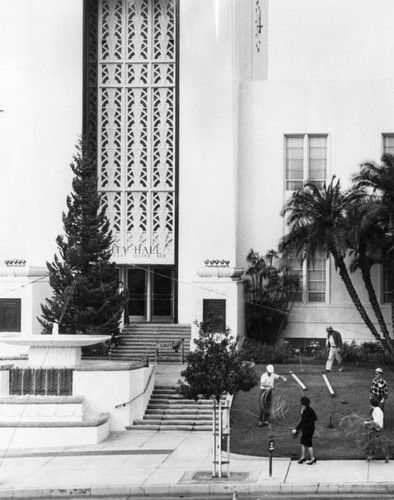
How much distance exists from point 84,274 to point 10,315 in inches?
146

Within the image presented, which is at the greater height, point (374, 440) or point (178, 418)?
point (374, 440)

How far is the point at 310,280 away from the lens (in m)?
38.3

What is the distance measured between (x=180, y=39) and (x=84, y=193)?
7.69 meters

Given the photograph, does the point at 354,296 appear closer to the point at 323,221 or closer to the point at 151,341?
the point at 323,221

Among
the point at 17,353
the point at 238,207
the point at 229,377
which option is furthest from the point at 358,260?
the point at 229,377

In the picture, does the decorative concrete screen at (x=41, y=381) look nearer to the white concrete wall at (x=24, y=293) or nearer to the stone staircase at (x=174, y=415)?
the stone staircase at (x=174, y=415)

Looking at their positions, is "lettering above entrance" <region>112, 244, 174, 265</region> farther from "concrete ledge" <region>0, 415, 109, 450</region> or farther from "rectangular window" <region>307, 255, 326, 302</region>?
"concrete ledge" <region>0, 415, 109, 450</region>

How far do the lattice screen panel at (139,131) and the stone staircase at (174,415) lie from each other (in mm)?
12028

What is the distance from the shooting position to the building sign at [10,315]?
3581cm

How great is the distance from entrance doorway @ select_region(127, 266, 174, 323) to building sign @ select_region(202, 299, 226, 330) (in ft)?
15.6

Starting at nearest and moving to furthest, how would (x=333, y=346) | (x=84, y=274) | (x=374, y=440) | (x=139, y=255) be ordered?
(x=374, y=440) < (x=333, y=346) < (x=84, y=274) < (x=139, y=255)

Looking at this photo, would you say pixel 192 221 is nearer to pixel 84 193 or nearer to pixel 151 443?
pixel 84 193

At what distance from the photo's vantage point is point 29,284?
35875 millimetres

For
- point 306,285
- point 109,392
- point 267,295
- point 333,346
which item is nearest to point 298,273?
point 306,285
